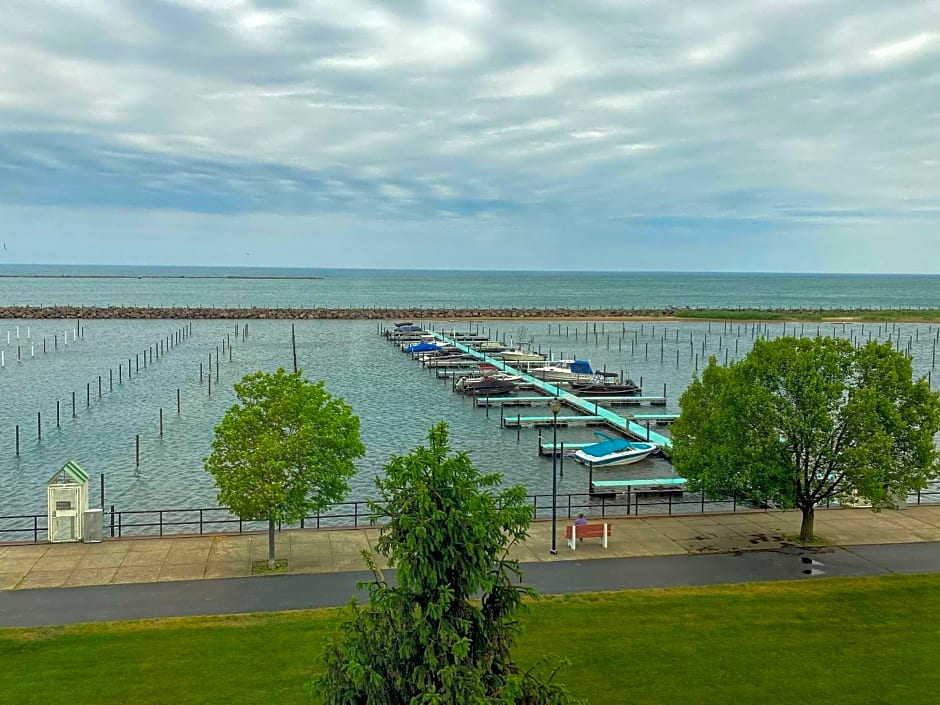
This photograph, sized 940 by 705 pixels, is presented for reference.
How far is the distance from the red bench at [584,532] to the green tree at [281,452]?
8098 millimetres

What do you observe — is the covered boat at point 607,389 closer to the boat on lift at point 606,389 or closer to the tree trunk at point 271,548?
the boat on lift at point 606,389

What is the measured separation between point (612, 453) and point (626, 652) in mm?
30248

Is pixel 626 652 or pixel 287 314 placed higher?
pixel 287 314

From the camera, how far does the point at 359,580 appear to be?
860 inches

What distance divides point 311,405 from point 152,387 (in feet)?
179

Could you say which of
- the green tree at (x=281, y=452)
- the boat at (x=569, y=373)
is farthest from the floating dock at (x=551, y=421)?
the green tree at (x=281, y=452)

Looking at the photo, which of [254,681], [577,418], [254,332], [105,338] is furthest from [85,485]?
[254,332]

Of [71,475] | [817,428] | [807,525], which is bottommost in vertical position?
[807,525]

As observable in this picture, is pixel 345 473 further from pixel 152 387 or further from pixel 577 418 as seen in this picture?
pixel 152 387

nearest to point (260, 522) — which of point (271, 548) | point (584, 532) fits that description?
point (271, 548)

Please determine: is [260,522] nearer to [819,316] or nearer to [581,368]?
[581,368]

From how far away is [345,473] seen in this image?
2866 centimetres

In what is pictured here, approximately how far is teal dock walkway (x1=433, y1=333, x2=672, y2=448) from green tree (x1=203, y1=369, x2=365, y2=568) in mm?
23611

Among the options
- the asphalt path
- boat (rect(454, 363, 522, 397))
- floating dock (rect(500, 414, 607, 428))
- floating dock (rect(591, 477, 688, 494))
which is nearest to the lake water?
floating dock (rect(500, 414, 607, 428))
